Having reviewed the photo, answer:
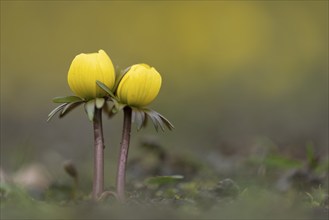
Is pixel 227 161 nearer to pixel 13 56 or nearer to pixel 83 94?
pixel 83 94

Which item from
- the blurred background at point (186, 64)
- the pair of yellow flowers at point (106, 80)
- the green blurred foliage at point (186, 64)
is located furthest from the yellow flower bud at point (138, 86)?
the blurred background at point (186, 64)

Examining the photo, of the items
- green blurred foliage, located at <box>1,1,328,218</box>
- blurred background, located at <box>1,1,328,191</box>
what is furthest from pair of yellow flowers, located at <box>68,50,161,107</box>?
blurred background, located at <box>1,1,328,191</box>

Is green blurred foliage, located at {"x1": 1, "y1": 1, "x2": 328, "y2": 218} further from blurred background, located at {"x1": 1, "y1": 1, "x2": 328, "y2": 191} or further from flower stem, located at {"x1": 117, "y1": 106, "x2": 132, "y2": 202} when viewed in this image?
flower stem, located at {"x1": 117, "y1": 106, "x2": 132, "y2": 202}

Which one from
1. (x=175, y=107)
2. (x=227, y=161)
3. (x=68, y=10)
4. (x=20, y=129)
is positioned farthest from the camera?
(x=68, y=10)

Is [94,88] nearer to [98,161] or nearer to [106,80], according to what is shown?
[106,80]

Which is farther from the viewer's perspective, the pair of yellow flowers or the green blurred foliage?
the green blurred foliage

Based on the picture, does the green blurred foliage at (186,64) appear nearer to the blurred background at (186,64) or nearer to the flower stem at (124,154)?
the blurred background at (186,64)

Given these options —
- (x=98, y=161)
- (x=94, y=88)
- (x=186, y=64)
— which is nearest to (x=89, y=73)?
(x=94, y=88)

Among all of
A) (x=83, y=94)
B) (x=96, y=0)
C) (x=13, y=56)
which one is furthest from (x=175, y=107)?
(x=83, y=94)
